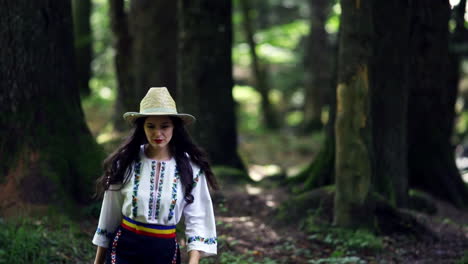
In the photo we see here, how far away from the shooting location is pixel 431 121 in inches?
461

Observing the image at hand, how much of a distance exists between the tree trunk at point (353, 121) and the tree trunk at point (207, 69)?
3.82 meters

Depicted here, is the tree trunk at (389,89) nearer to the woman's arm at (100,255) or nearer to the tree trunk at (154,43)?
the woman's arm at (100,255)

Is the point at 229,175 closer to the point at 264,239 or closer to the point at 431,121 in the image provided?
the point at 264,239

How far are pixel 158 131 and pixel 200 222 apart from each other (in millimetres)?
663

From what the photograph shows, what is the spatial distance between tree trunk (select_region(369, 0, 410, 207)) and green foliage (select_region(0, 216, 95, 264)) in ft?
14.8

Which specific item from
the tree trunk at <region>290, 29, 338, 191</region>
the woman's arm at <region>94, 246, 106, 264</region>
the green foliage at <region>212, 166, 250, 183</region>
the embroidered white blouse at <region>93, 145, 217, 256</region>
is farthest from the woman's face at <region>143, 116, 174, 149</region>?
the green foliage at <region>212, 166, 250, 183</region>

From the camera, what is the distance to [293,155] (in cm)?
1895

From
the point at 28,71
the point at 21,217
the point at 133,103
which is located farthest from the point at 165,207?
the point at 133,103

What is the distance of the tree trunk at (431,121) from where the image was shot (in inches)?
454

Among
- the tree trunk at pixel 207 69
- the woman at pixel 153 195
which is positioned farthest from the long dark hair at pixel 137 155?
the tree trunk at pixel 207 69

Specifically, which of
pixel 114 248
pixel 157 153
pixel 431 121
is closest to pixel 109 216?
pixel 114 248

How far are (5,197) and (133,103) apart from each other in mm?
9059

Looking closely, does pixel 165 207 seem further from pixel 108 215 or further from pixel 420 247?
pixel 420 247

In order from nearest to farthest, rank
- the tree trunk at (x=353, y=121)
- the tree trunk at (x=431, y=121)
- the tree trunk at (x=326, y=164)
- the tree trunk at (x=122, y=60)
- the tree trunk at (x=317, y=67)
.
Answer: the tree trunk at (x=353, y=121) → the tree trunk at (x=326, y=164) → the tree trunk at (x=431, y=121) → the tree trunk at (x=122, y=60) → the tree trunk at (x=317, y=67)
